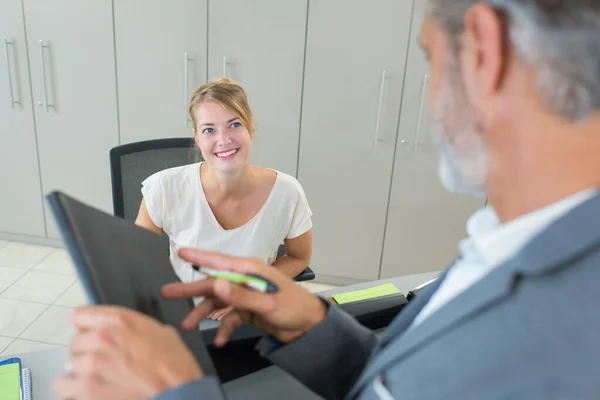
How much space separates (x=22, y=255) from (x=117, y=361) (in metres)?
3.12

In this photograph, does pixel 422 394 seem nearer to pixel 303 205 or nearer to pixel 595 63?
pixel 595 63

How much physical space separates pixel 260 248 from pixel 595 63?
1360 millimetres

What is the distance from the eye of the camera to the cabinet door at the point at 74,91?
9.35ft

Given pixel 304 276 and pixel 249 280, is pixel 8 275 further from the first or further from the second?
pixel 249 280

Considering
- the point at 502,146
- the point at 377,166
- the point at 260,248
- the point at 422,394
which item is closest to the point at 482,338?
the point at 422,394

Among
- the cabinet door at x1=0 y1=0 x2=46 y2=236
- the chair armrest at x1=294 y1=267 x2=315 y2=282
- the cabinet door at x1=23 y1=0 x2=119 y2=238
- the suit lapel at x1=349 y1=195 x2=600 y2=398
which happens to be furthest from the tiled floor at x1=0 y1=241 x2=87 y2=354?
the suit lapel at x1=349 y1=195 x2=600 y2=398

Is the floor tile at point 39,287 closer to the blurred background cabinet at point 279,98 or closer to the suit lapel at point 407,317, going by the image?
the blurred background cabinet at point 279,98

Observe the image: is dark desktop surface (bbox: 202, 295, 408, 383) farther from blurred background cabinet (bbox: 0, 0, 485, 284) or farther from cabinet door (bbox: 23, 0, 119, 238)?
cabinet door (bbox: 23, 0, 119, 238)

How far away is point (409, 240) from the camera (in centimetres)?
297

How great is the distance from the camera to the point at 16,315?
8.64 feet

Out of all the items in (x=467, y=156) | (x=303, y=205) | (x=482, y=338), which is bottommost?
(x=303, y=205)

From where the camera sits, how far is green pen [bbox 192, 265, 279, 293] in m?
0.74

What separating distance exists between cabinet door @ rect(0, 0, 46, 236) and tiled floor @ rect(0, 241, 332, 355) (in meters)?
0.19

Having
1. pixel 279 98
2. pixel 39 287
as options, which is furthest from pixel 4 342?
pixel 279 98
